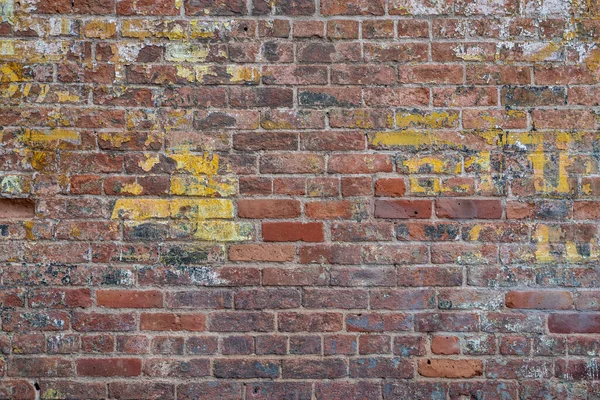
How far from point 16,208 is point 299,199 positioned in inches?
45.9

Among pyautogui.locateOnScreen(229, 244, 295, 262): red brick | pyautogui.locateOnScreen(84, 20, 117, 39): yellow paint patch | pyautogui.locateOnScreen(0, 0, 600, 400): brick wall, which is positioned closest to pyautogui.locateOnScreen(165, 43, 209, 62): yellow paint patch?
pyautogui.locateOnScreen(0, 0, 600, 400): brick wall

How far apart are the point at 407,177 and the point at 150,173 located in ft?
3.46

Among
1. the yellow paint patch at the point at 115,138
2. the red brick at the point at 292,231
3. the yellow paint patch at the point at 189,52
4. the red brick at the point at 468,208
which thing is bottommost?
the red brick at the point at 292,231

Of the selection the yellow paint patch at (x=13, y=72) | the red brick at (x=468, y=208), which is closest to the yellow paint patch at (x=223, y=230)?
the red brick at (x=468, y=208)

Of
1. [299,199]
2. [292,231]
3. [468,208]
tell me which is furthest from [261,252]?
[468,208]

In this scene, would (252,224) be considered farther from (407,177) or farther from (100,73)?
(100,73)

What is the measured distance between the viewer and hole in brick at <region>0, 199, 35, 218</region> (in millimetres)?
2291

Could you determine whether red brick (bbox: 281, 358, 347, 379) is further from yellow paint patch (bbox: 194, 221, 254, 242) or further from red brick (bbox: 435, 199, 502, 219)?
red brick (bbox: 435, 199, 502, 219)

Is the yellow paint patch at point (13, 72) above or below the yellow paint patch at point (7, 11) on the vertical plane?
below

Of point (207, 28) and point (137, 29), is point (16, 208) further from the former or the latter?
point (207, 28)

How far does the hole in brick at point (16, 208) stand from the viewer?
229 cm

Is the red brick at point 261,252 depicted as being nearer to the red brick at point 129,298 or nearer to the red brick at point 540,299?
the red brick at point 129,298

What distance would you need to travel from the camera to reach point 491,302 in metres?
2.27

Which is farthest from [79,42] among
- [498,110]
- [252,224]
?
[498,110]
